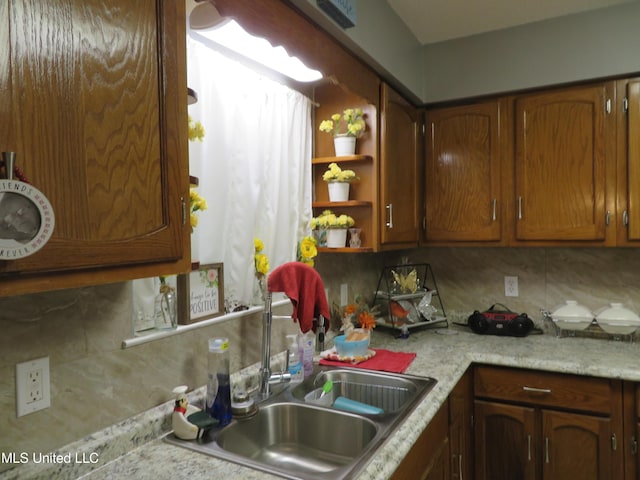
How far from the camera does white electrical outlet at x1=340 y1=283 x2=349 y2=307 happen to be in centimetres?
226

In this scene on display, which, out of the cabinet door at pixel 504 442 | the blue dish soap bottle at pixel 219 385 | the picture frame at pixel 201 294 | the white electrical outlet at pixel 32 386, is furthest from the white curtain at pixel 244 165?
the cabinet door at pixel 504 442

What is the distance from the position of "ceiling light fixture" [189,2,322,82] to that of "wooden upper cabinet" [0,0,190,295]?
368 mm

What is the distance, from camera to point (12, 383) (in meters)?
0.94

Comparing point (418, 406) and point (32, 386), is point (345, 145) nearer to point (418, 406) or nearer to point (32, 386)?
point (418, 406)

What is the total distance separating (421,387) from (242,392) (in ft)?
2.10

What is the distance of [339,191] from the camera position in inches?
79.5

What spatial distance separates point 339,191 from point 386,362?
0.80 metres

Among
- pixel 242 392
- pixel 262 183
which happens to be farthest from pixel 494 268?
pixel 242 392

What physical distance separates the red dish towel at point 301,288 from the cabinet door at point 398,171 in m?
0.55

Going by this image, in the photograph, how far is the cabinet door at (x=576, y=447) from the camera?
1792 millimetres

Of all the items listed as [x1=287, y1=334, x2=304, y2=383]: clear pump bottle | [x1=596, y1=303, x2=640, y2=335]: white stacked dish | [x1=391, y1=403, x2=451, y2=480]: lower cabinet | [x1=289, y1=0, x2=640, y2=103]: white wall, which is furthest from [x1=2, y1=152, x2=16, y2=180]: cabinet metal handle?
[x1=596, y1=303, x2=640, y2=335]: white stacked dish

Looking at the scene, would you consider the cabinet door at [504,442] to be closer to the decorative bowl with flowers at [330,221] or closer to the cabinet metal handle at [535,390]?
the cabinet metal handle at [535,390]

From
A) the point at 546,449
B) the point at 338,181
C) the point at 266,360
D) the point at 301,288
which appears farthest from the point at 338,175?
the point at 546,449

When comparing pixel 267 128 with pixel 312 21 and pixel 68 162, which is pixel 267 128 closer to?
pixel 312 21
